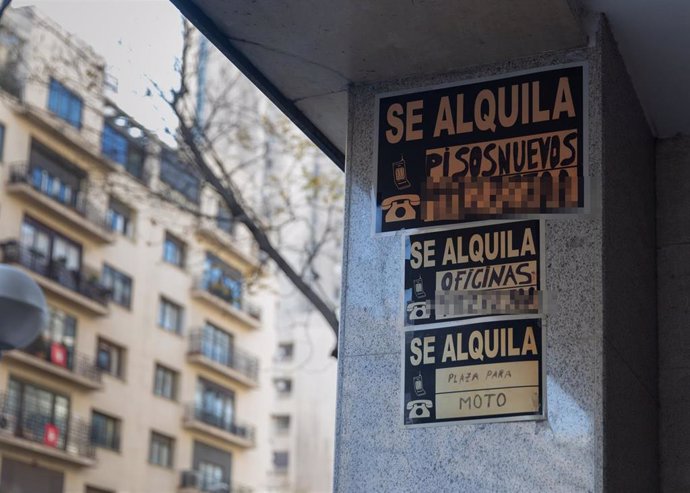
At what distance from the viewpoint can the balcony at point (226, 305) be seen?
4144 centimetres

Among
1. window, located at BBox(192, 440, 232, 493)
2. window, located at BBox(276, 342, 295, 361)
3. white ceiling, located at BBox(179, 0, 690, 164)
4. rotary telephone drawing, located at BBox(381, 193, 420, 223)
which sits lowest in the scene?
rotary telephone drawing, located at BBox(381, 193, 420, 223)

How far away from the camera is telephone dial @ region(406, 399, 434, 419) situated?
4184mm

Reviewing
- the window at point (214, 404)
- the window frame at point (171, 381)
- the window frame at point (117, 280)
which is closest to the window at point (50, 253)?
the window frame at point (117, 280)

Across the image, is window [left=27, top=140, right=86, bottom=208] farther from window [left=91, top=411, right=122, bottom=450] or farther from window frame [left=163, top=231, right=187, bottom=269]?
window [left=91, top=411, right=122, bottom=450]

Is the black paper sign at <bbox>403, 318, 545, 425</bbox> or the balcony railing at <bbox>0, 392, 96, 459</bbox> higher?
the balcony railing at <bbox>0, 392, 96, 459</bbox>

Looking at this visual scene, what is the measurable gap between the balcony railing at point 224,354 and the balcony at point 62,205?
599 centimetres

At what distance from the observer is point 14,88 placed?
32500mm

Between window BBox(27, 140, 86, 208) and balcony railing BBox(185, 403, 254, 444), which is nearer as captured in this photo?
window BBox(27, 140, 86, 208)

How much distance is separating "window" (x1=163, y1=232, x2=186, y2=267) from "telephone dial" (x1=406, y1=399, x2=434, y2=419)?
36.5 metres

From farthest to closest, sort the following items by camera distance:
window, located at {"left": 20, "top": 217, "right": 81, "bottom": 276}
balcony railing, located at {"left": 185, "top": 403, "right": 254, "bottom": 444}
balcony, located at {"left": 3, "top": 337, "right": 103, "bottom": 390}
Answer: balcony railing, located at {"left": 185, "top": 403, "right": 254, "bottom": 444} → window, located at {"left": 20, "top": 217, "right": 81, "bottom": 276} → balcony, located at {"left": 3, "top": 337, "right": 103, "bottom": 390}

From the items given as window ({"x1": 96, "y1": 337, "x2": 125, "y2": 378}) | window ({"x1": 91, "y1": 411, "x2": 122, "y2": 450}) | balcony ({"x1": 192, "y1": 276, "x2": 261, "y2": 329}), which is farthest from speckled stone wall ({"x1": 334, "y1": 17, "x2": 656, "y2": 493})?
balcony ({"x1": 192, "y1": 276, "x2": 261, "y2": 329})

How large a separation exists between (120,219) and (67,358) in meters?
5.69

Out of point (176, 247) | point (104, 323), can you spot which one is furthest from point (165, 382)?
point (176, 247)

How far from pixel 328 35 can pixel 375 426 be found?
149cm
